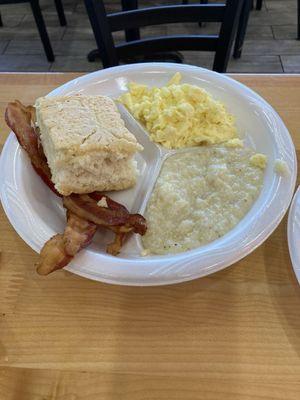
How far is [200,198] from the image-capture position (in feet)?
3.27

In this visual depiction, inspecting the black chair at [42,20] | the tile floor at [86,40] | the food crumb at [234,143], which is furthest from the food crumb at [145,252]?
the black chair at [42,20]

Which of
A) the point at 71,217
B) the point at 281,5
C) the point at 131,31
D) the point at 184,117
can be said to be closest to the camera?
the point at 71,217

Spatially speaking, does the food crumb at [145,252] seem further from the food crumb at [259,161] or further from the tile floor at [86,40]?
the tile floor at [86,40]

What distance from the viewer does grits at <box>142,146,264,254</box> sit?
91 centimetres

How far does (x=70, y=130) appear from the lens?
95cm

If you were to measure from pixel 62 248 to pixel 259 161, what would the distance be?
1.91 feet

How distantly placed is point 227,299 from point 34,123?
75cm

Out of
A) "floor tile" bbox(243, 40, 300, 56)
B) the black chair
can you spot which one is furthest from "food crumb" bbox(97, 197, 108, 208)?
"floor tile" bbox(243, 40, 300, 56)

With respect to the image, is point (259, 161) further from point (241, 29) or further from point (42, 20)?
point (42, 20)

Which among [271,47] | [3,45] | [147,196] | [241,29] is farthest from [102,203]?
[3,45]

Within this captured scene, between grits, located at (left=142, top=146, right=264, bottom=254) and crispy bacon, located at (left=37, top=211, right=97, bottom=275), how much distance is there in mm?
169

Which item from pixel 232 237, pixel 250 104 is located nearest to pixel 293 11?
pixel 250 104

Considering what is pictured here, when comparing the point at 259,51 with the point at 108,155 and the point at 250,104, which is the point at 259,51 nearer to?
the point at 250,104

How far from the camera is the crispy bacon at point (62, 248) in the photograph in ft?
2.64
